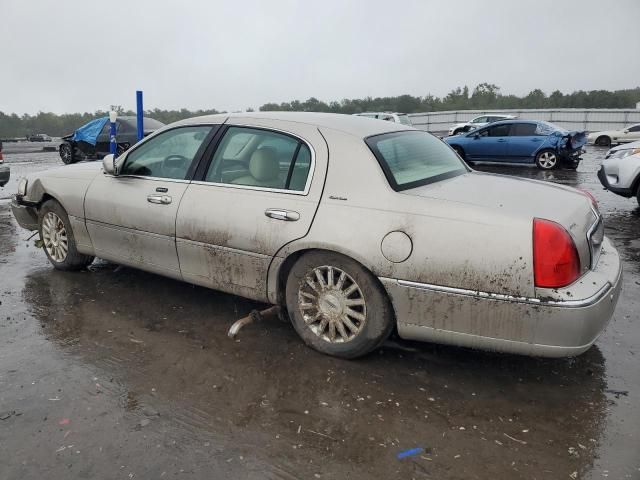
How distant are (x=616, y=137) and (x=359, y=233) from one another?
25.9 m

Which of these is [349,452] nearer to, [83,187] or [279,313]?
[279,313]

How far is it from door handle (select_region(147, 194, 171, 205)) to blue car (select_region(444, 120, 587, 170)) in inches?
482

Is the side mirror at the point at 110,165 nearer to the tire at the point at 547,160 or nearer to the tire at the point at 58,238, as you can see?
the tire at the point at 58,238

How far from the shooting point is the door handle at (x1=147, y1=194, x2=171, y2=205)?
414 centimetres

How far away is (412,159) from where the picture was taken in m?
3.72

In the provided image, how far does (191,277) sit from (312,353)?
115 cm

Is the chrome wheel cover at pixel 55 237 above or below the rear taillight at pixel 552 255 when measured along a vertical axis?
below

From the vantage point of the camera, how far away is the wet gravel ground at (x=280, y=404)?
99.3 inches

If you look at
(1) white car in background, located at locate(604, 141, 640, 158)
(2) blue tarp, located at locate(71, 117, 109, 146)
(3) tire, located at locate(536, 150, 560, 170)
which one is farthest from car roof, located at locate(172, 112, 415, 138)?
(2) blue tarp, located at locate(71, 117, 109, 146)

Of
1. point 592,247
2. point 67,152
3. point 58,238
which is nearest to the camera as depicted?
point 592,247

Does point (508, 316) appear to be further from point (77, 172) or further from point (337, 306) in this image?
point (77, 172)

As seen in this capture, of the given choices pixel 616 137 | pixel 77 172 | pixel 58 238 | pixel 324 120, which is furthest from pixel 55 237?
pixel 616 137

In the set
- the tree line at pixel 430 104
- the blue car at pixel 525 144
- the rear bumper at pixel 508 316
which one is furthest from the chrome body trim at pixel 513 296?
the tree line at pixel 430 104

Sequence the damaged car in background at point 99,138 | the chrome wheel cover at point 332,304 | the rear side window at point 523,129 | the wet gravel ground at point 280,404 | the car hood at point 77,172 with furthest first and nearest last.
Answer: the rear side window at point 523,129 < the damaged car in background at point 99,138 < the car hood at point 77,172 < the chrome wheel cover at point 332,304 < the wet gravel ground at point 280,404
